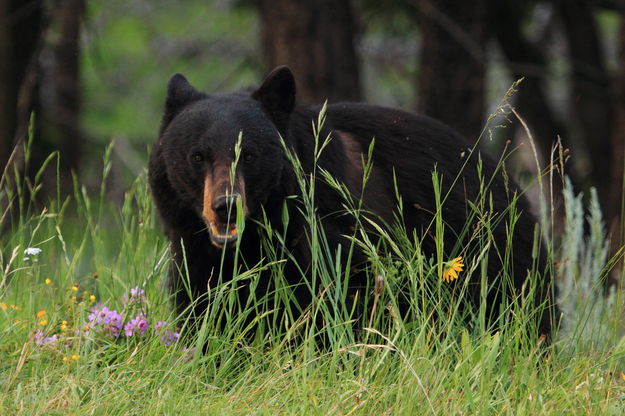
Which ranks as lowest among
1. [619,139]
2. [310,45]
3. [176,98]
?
[619,139]

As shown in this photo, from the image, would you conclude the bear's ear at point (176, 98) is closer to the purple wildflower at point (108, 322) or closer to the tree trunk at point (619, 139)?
the purple wildflower at point (108, 322)

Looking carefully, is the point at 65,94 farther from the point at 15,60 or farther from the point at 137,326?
the point at 137,326

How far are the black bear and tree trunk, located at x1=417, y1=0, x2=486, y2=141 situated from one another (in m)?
3.49

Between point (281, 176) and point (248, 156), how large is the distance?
180 mm

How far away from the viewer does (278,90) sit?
4109mm

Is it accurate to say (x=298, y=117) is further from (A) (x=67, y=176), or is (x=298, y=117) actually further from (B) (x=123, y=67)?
(B) (x=123, y=67)

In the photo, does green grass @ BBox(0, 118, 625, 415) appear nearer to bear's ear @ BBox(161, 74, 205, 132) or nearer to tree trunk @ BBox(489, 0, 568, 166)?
bear's ear @ BBox(161, 74, 205, 132)

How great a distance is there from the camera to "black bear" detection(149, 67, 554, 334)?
3.82 metres

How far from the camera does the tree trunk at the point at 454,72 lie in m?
8.05

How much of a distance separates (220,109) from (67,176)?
1065 cm

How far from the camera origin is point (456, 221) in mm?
4586

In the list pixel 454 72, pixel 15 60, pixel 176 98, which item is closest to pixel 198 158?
pixel 176 98

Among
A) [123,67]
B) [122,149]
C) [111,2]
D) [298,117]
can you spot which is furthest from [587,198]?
[123,67]

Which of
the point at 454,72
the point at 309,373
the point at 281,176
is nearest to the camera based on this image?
the point at 309,373
